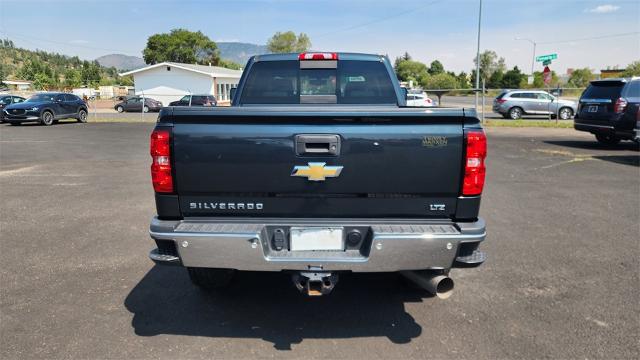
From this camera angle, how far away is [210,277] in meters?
4.07

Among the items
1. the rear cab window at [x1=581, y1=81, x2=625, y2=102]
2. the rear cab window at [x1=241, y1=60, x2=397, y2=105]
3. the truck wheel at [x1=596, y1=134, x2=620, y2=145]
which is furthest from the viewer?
the truck wheel at [x1=596, y1=134, x2=620, y2=145]

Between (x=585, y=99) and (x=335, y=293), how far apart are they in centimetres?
1280

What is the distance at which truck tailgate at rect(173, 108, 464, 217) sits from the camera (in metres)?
3.02

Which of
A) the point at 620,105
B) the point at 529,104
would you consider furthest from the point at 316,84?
the point at 529,104

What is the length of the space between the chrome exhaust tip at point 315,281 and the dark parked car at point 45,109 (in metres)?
23.6

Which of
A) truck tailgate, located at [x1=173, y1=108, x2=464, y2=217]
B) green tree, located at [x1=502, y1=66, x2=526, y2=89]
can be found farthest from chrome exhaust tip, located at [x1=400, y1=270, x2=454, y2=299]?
green tree, located at [x1=502, y1=66, x2=526, y2=89]

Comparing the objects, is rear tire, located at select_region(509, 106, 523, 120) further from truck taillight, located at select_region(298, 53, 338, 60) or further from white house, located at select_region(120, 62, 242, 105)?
white house, located at select_region(120, 62, 242, 105)

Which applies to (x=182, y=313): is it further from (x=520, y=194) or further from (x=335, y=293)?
(x=520, y=194)

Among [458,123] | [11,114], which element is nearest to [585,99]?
[458,123]

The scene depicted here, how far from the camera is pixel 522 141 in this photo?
15898 millimetres

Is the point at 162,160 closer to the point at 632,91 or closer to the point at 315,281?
the point at 315,281

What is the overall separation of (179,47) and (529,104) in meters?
84.6

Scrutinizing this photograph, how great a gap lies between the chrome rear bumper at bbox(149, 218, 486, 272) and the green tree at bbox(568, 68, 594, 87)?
2677 inches

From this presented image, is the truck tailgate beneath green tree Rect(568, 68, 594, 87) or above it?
beneath
